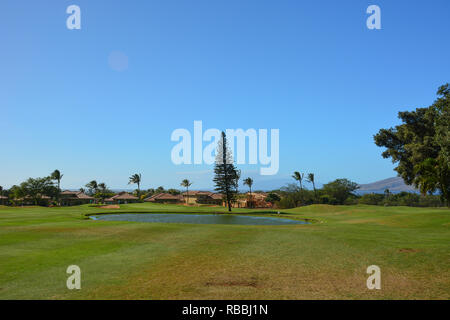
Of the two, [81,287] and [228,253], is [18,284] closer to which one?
[81,287]

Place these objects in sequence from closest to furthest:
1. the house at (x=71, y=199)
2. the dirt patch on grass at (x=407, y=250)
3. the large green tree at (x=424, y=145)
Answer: the dirt patch on grass at (x=407, y=250) < the large green tree at (x=424, y=145) < the house at (x=71, y=199)

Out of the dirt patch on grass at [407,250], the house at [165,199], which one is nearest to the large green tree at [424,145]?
the dirt patch on grass at [407,250]

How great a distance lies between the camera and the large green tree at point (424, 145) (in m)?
26.8

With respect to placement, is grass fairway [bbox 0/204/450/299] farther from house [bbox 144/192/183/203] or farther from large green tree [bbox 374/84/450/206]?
house [bbox 144/192/183/203]

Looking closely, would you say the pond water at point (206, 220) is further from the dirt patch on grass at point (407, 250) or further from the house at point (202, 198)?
the house at point (202, 198)

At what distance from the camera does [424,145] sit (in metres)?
40.4

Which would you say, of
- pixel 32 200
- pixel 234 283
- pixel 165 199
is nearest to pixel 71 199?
pixel 32 200

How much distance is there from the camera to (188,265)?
1122 centimetres

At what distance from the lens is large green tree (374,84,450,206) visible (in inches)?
1053

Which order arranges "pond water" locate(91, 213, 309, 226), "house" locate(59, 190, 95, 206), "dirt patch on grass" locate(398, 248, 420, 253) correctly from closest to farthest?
"dirt patch on grass" locate(398, 248, 420, 253) < "pond water" locate(91, 213, 309, 226) < "house" locate(59, 190, 95, 206)

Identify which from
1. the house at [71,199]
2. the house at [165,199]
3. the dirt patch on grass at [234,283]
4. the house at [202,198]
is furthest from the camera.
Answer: the house at [71,199]

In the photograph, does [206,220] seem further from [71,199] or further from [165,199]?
[71,199]

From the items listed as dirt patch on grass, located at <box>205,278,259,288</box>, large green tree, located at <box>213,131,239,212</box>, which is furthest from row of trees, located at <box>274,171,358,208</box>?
dirt patch on grass, located at <box>205,278,259,288</box>
